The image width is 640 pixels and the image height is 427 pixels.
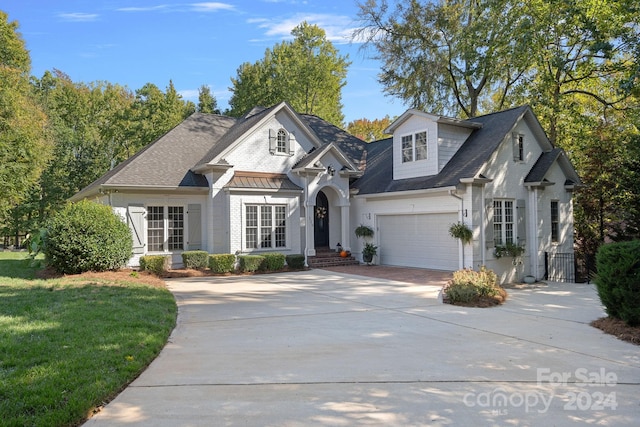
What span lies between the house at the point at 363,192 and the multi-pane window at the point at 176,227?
41 mm

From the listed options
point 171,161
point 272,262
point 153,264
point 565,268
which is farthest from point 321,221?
point 565,268

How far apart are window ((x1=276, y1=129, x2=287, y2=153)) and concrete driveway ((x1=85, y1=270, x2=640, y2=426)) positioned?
35.0 feet

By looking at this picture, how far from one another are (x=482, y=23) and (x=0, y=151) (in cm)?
2849

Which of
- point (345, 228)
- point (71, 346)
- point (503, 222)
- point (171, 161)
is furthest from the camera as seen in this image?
point (345, 228)

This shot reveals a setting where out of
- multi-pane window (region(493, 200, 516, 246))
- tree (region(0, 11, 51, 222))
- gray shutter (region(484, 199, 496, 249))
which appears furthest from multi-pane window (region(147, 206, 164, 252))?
tree (region(0, 11, 51, 222))

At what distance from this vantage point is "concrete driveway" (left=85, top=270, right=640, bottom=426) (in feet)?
13.8

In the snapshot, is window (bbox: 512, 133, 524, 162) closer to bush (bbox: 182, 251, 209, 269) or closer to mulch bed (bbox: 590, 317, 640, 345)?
mulch bed (bbox: 590, 317, 640, 345)

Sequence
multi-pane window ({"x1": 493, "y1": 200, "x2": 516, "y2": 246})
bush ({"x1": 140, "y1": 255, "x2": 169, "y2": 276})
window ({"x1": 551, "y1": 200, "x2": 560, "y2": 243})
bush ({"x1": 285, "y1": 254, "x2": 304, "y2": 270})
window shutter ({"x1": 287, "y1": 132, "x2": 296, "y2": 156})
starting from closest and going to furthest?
bush ({"x1": 140, "y1": 255, "x2": 169, "y2": 276}) → multi-pane window ({"x1": 493, "y1": 200, "x2": 516, "y2": 246}) → bush ({"x1": 285, "y1": 254, "x2": 304, "y2": 270}) → window ({"x1": 551, "y1": 200, "x2": 560, "y2": 243}) → window shutter ({"x1": 287, "y1": 132, "x2": 296, "y2": 156})

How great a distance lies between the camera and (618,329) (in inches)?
304

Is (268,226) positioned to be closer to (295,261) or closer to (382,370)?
(295,261)

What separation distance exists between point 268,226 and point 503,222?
30.5ft

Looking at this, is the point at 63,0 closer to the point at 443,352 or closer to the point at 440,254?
the point at 443,352

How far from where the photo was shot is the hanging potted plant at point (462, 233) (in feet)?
50.1

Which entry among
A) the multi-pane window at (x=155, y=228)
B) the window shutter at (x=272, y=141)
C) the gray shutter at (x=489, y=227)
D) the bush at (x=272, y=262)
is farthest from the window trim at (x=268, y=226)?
the gray shutter at (x=489, y=227)
